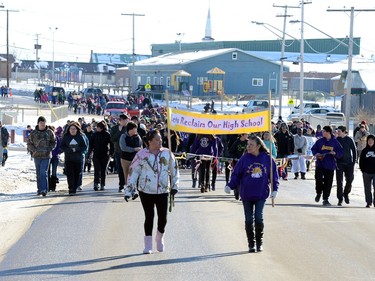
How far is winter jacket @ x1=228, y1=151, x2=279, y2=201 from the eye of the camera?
458 inches

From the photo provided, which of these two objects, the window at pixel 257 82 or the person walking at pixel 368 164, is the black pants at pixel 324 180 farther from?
the window at pixel 257 82

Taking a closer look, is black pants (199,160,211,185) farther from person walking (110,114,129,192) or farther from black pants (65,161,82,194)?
black pants (65,161,82,194)

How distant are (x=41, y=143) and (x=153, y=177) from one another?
8021 millimetres

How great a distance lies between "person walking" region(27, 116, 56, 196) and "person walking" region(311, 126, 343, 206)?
18.6 feet

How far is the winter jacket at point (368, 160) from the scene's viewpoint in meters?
18.4

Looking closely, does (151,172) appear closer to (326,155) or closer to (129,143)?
(129,143)

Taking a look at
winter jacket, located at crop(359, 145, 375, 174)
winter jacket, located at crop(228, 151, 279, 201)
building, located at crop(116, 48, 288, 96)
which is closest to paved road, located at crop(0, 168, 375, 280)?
winter jacket, located at crop(228, 151, 279, 201)

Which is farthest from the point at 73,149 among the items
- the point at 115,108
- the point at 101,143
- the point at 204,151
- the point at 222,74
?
the point at 222,74

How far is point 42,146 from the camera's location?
62.3ft

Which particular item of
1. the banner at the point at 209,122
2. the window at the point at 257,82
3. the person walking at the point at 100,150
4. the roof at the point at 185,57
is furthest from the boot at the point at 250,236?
the window at the point at 257,82

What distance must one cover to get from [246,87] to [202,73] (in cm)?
559

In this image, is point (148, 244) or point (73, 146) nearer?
point (148, 244)

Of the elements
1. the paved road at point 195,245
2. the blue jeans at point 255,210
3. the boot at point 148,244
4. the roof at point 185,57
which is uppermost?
the roof at point 185,57

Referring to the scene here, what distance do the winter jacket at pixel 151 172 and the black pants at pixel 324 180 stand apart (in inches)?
304
